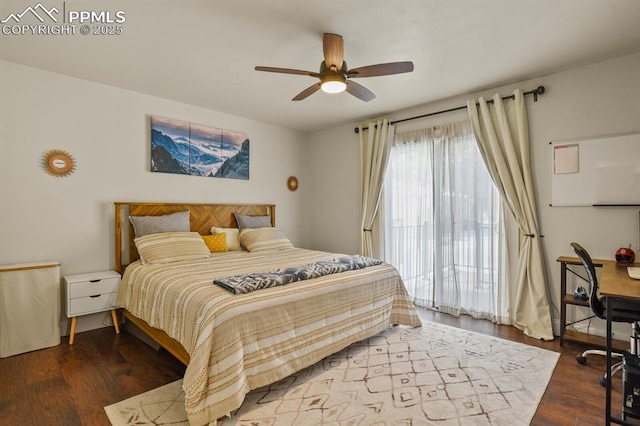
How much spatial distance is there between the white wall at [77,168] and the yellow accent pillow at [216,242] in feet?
2.03

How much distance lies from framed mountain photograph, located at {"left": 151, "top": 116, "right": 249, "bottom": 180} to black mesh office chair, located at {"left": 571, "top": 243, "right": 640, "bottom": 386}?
4031mm

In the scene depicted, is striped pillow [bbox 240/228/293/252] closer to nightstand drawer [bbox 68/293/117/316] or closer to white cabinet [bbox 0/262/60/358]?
nightstand drawer [bbox 68/293/117/316]

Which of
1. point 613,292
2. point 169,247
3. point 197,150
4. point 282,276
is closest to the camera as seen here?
point 613,292

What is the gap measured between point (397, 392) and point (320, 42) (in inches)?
107

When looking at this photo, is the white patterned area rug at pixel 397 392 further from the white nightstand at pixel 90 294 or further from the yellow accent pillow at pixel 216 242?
the yellow accent pillow at pixel 216 242

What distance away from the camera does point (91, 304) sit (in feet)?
9.89

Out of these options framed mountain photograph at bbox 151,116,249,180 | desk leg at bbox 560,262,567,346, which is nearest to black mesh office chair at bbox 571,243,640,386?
desk leg at bbox 560,262,567,346

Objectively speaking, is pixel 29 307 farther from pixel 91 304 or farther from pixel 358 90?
pixel 358 90

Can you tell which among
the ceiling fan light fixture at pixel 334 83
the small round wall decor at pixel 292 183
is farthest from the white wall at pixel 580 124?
the small round wall decor at pixel 292 183

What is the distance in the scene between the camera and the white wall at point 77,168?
2.92 m

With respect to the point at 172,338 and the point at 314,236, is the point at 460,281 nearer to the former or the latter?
the point at 314,236

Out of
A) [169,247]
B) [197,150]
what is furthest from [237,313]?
[197,150]

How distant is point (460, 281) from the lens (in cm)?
377

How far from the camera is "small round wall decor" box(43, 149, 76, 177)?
308cm
